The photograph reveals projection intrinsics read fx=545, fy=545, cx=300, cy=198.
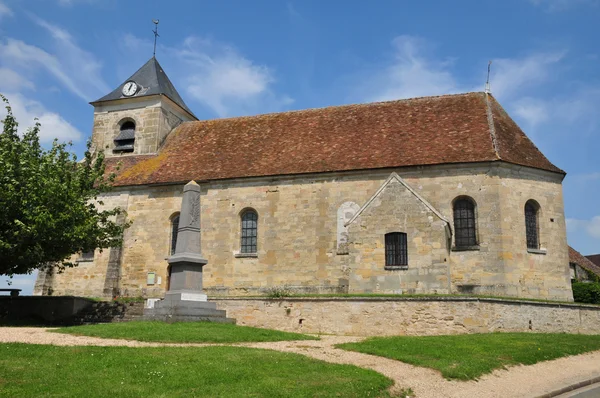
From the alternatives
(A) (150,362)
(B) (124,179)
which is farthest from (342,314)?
(B) (124,179)

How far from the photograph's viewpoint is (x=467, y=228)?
23.7m

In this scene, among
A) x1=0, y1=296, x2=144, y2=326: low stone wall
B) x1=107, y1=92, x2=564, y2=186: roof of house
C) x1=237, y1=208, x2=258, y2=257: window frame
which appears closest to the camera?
x1=0, y1=296, x2=144, y2=326: low stone wall

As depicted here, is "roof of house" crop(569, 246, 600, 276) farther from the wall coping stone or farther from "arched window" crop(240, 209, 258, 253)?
"arched window" crop(240, 209, 258, 253)

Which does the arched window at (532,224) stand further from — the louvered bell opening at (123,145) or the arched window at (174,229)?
the louvered bell opening at (123,145)

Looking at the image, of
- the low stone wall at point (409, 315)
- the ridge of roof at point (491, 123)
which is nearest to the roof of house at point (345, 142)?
the ridge of roof at point (491, 123)

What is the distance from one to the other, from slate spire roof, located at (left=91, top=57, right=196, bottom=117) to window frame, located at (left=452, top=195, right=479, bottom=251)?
17.9 meters

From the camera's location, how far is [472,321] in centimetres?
1847

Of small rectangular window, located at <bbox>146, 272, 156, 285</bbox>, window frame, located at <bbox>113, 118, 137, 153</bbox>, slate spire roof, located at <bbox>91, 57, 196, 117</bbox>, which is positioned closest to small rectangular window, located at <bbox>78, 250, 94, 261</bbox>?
small rectangular window, located at <bbox>146, 272, 156, 285</bbox>

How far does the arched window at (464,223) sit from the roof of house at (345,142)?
1.98 m

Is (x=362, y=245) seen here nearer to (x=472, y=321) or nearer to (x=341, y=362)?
(x=472, y=321)

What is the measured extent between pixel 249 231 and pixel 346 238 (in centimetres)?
492

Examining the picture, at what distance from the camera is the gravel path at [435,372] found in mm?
10609

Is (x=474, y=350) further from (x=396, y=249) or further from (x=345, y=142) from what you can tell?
(x=345, y=142)

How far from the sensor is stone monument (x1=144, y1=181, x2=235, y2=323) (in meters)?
17.4
